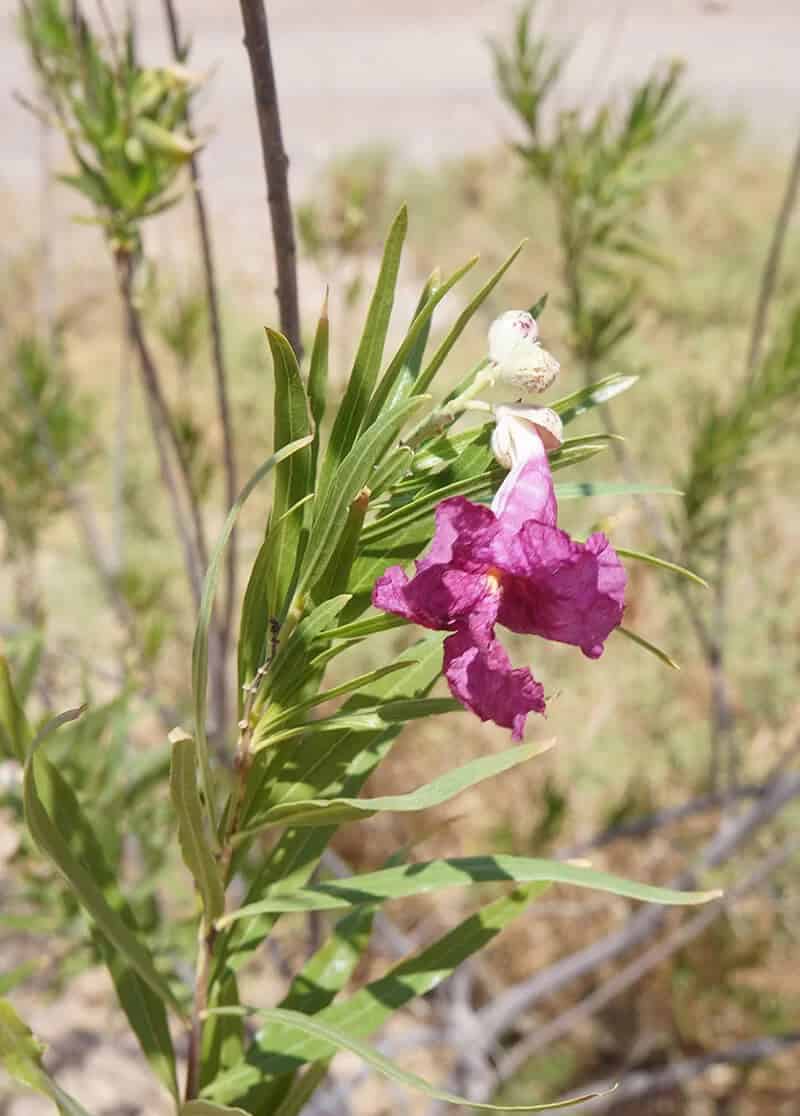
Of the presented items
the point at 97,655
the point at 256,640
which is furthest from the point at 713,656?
the point at 97,655

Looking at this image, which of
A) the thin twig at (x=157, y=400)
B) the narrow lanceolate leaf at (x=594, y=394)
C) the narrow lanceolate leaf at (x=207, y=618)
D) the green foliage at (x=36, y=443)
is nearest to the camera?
the narrow lanceolate leaf at (x=207, y=618)

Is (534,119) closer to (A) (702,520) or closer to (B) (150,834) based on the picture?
(A) (702,520)

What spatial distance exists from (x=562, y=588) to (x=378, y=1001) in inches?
16.5

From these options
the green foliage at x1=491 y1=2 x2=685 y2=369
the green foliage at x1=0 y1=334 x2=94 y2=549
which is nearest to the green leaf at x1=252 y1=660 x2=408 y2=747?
the green foliage at x1=491 y1=2 x2=685 y2=369

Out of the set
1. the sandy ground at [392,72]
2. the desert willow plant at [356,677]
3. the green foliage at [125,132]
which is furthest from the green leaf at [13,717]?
the sandy ground at [392,72]

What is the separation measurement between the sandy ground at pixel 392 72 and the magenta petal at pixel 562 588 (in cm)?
784

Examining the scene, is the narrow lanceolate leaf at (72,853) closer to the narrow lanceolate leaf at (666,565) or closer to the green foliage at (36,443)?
the narrow lanceolate leaf at (666,565)

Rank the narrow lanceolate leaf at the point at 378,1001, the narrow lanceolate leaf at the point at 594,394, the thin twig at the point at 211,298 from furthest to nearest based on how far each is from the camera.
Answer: the thin twig at the point at 211,298
the narrow lanceolate leaf at the point at 378,1001
the narrow lanceolate leaf at the point at 594,394

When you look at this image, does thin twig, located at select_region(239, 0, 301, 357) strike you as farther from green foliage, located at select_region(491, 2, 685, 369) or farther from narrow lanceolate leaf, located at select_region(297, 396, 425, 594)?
green foliage, located at select_region(491, 2, 685, 369)

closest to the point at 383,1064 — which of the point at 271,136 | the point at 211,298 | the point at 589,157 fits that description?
the point at 271,136

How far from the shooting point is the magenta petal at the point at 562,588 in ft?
1.93

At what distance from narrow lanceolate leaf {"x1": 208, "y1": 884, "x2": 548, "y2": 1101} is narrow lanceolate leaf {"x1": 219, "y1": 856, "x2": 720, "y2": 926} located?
136mm

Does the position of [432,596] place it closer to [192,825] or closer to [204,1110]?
[192,825]

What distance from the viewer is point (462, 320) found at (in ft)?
2.05
